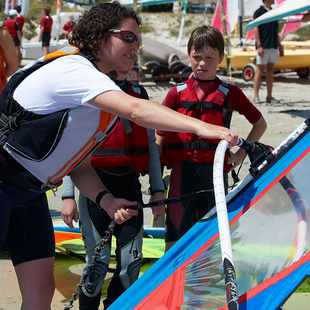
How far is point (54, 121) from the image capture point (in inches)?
112

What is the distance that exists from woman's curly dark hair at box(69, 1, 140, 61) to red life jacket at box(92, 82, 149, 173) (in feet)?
2.20

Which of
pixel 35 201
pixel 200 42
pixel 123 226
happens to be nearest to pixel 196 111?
pixel 200 42

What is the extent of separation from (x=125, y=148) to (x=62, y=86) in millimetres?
1011

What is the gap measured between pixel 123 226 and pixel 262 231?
44.8 inches

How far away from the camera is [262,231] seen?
2650 millimetres

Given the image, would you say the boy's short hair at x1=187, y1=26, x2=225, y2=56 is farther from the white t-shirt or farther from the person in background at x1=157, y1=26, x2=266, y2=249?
the white t-shirt

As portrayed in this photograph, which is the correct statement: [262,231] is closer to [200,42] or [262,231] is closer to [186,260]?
[186,260]

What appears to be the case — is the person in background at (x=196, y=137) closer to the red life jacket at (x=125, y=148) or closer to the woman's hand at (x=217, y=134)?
the red life jacket at (x=125, y=148)

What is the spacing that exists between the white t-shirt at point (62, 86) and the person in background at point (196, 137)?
133 cm

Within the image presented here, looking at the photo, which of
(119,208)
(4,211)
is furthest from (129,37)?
(4,211)

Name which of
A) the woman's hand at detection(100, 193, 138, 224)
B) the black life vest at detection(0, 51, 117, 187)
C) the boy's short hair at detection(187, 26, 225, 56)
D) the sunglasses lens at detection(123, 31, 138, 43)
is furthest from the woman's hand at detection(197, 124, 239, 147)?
the boy's short hair at detection(187, 26, 225, 56)

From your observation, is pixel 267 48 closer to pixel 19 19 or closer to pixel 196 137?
pixel 19 19

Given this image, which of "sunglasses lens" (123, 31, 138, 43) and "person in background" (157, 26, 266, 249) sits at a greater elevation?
"sunglasses lens" (123, 31, 138, 43)

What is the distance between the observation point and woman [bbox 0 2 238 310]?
270 cm
